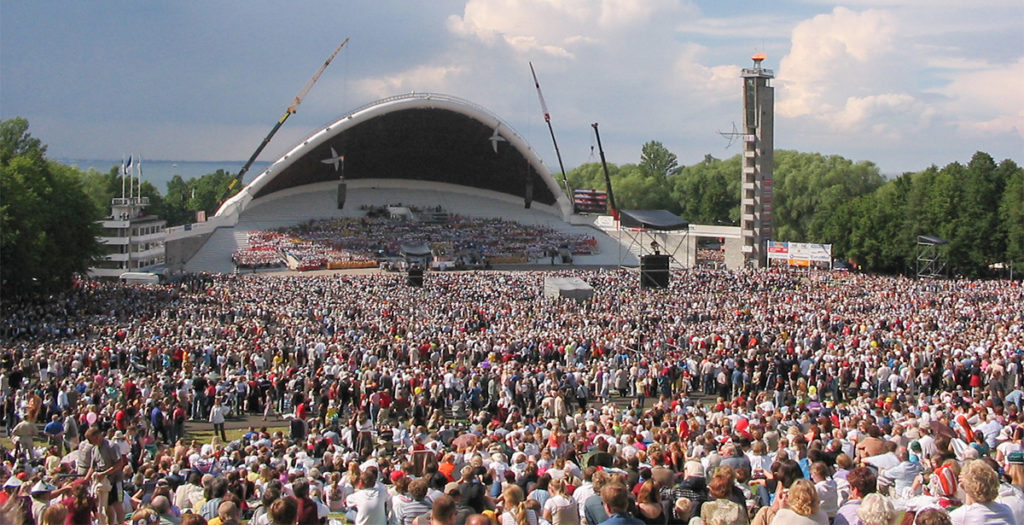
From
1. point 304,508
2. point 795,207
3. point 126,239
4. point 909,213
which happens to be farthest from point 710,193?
point 304,508

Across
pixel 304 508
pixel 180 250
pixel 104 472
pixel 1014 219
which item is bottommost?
pixel 104 472

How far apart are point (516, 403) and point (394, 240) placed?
147 feet

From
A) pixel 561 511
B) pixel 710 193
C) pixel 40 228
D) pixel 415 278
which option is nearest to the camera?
pixel 561 511

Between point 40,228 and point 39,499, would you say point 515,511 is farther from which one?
point 40,228

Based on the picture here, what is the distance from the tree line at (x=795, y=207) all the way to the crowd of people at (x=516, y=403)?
3.34 metres

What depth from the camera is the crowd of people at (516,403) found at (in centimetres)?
669

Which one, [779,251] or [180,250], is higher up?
[779,251]

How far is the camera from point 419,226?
64.9m

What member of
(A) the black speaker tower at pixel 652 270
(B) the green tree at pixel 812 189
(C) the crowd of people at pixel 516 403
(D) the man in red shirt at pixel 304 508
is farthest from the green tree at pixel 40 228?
(B) the green tree at pixel 812 189

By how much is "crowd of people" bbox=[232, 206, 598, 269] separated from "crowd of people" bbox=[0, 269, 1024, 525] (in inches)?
642

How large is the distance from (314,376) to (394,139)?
52.2m

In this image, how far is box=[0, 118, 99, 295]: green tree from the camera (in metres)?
32.3

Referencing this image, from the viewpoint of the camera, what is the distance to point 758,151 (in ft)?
185

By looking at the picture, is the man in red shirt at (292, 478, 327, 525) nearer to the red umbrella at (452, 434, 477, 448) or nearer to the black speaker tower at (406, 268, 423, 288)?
the red umbrella at (452, 434, 477, 448)
